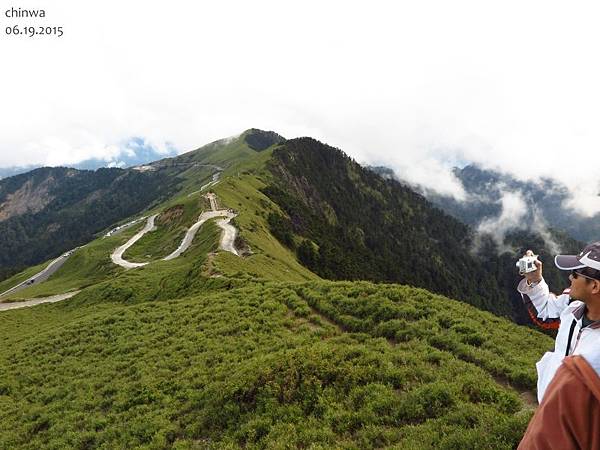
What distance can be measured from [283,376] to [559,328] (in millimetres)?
10705

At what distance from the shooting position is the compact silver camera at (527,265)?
7.18 metres

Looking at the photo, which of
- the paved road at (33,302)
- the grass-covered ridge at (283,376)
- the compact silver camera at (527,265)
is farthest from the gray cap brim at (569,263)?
the paved road at (33,302)

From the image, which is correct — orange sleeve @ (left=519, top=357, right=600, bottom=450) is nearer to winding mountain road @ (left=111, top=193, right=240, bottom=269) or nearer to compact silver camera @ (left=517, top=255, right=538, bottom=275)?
compact silver camera @ (left=517, top=255, right=538, bottom=275)

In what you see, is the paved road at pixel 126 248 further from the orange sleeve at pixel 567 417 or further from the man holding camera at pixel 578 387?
the orange sleeve at pixel 567 417

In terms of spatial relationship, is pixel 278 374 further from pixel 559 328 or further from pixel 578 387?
pixel 578 387

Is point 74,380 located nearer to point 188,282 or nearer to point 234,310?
point 234,310

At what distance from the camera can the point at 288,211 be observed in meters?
131

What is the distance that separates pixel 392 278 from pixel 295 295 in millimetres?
131224

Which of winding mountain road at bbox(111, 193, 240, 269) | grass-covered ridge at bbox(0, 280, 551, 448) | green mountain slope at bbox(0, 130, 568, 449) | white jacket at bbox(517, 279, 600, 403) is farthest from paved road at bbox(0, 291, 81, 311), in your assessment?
white jacket at bbox(517, 279, 600, 403)

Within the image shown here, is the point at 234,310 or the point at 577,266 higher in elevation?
the point at 577,266

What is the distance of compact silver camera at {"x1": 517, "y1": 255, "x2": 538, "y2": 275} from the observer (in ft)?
23.6

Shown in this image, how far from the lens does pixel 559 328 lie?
5.80 meters

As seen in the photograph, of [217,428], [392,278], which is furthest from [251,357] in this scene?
[392,278]

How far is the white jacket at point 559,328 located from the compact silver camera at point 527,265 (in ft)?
0.72
